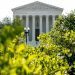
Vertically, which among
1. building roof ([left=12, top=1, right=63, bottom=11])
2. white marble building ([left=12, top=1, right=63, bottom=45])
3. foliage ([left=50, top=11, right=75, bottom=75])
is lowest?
white marble building ([left=12, top=1, right=63, bottom=45])

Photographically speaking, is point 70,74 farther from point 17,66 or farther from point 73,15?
point 17,66

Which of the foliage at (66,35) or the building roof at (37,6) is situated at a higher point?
the foliage at (66,35)

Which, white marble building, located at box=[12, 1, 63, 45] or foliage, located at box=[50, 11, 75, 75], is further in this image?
white marble building, located at box=[12, 1, 63, 45]

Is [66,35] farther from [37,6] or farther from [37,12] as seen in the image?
[37,12]

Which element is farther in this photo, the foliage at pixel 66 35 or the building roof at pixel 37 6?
the building roof at pixel 37 6

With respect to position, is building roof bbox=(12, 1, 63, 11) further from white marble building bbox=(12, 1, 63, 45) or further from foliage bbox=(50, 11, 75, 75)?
foliage bbox=(50, 11, 75, 75)

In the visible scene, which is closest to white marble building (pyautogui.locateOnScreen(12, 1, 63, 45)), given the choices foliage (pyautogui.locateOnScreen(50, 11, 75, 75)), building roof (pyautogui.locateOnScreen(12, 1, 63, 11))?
building roof (pyautogui.locateOnScreen(12, 1, 63, 11))

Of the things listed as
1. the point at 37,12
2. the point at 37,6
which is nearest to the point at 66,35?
the point at 37,6

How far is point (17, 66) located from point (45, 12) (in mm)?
81890

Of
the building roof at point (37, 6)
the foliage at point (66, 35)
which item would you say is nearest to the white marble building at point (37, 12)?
the building roof at point (37, 6)

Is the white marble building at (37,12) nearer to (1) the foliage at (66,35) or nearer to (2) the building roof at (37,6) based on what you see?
(2) the building roof at (37,6)

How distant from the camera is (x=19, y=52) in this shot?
290 cm

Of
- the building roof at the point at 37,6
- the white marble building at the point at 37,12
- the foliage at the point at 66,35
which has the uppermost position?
the foliage at the point at 66,35

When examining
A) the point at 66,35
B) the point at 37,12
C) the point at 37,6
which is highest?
the point at 66,35
